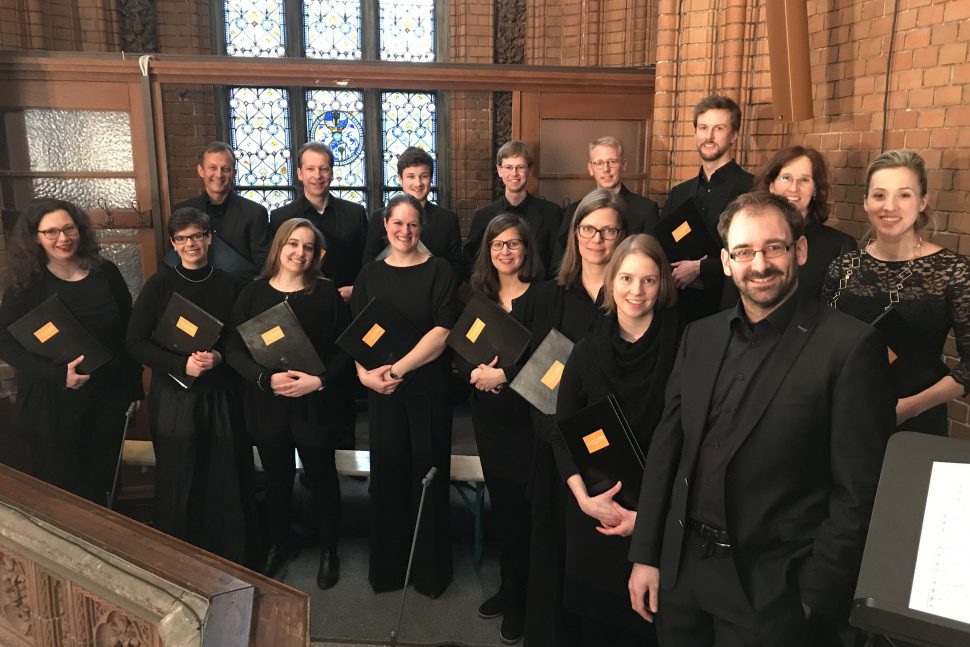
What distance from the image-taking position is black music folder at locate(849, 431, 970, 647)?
4.69 feet

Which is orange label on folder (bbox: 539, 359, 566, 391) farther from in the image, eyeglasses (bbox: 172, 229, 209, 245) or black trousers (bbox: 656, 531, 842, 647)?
eyeglasses (bbox: 172, 229, 209, 245)

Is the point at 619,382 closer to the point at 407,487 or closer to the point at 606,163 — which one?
the point at 407,487

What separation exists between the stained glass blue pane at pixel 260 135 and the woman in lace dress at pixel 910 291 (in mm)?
5699

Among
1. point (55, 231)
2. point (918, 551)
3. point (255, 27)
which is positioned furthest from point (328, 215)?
point (255, 27)

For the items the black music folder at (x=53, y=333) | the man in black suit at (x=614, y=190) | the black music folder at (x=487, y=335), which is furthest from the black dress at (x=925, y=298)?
the black music folder at (x=53, y=333)

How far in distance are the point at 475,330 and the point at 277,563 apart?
1.71m

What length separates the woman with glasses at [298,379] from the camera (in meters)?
3.35

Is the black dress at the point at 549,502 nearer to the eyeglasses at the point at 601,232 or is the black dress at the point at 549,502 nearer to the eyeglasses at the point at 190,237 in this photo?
the eyeglasses at the point at 601,232

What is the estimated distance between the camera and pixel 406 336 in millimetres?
3328

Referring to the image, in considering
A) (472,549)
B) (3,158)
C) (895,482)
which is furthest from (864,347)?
(3,158)

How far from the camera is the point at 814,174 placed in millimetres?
2934

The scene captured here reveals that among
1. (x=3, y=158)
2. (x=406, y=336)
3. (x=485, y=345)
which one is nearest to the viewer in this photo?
(x=485, y=345)

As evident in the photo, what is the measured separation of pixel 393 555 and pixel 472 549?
66 cm

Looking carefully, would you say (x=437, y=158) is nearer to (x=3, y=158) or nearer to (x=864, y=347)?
(x=3, y=158)
